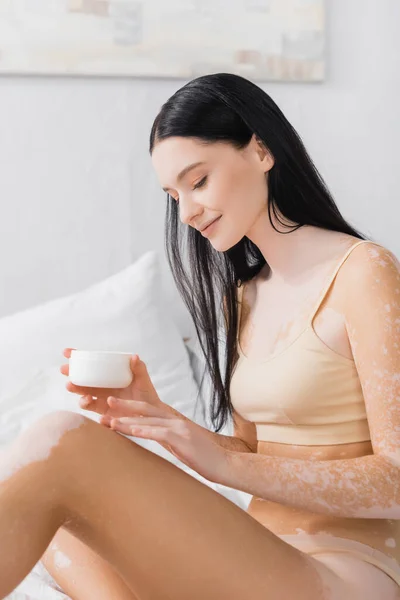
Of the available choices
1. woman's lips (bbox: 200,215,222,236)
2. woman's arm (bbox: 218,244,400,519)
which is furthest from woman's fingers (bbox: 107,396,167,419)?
woman's lips (bbox: 200,215,222,236)

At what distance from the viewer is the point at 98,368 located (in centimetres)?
104

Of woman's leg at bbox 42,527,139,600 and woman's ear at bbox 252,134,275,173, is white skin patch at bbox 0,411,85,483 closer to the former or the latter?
woman's leg at bbox 42,527,139,600

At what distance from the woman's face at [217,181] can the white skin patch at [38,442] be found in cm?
40

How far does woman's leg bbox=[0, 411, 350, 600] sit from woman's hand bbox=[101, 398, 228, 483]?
26 mm

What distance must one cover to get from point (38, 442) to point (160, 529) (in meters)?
0.17

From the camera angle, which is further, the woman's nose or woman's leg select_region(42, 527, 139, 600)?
the woman's nose

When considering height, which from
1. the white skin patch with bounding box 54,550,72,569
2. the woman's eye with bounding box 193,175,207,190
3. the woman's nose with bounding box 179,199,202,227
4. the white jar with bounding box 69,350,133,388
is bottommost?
the white skin patch with bounding box 54,550,72,569

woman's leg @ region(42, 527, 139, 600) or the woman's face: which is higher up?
the woman's face

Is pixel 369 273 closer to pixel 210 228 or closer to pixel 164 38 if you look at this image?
pixel 210 228

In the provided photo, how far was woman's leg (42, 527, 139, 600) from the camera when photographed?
110 centimetres

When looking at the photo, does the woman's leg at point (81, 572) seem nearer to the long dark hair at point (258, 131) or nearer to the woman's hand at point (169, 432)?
the woman's hand at point (169, 432)

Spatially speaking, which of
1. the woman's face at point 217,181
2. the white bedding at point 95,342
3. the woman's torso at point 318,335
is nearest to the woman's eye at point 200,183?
the woman's face at point 217,181

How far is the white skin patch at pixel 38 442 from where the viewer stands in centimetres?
92

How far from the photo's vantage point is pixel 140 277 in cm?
212
